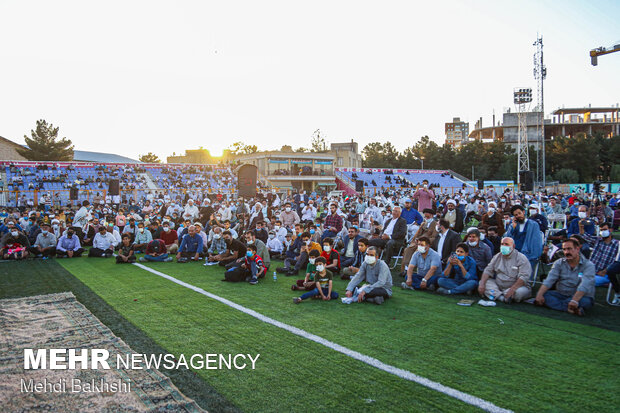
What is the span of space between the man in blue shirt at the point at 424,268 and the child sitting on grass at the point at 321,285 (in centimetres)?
175

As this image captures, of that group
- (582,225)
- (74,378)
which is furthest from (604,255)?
(74,378)

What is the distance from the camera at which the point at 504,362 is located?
469 centimetres

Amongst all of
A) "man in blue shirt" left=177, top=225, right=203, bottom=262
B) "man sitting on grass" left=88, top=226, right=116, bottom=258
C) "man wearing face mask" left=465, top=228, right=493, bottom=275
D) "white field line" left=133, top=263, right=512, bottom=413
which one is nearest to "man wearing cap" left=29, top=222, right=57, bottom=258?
"man sitting on grass" left=88, top=226, right=116, bottom=258

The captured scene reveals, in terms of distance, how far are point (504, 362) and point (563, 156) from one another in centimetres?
5903

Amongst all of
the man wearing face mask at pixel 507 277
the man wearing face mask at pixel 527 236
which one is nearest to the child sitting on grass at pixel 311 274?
the man wearing face mask at pixel 507 277

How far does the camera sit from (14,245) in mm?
12977

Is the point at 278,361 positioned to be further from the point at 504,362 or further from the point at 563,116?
the point at 563,116

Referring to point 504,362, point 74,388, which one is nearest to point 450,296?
point 504,362

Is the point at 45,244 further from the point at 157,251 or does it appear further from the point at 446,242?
the point at 446,242

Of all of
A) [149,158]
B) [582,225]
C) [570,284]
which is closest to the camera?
[570,284]

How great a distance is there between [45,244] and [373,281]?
36.6 feet

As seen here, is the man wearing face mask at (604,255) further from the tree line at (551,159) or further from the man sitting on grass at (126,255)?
the tree line at (551,159)

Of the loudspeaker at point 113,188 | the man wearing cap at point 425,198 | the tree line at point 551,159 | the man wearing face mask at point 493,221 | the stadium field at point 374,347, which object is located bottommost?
the stadium field at point 374,347

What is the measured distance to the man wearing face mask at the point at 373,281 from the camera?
733 centimetres
